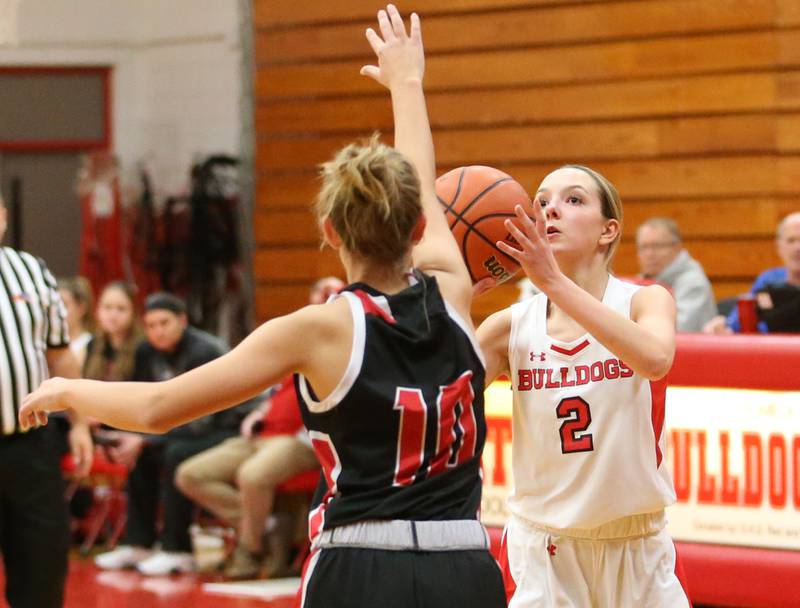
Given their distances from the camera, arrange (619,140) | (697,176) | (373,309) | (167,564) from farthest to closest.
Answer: (619,140) → (697,176) → (167,564) → (373,309)

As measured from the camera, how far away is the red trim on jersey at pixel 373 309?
2.64m

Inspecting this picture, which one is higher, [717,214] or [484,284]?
[717,214]

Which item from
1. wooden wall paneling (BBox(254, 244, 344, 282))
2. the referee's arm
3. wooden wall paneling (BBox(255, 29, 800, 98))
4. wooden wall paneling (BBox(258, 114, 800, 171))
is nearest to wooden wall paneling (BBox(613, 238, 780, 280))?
wooden wall paneling (BBox(258, 114, 800, 171))

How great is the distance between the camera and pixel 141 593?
7.36 metres

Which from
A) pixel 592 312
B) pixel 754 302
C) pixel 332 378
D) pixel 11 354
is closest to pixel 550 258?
pixel 592 312

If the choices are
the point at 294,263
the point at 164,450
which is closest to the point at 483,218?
the point at 164,450

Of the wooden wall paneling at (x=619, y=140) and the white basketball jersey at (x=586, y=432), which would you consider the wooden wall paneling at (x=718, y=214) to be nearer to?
the wooden wall paneling at (x=619, y=140)

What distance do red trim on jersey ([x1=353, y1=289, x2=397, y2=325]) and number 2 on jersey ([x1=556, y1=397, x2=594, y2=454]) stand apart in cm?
106

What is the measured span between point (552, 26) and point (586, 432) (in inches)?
261

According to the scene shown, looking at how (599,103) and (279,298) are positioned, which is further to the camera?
(279,298)

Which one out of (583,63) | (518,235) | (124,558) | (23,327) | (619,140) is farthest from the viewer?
(583,63)

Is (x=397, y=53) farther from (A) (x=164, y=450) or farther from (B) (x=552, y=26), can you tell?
(B) (x=552, y=26)

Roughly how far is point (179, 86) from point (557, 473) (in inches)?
387

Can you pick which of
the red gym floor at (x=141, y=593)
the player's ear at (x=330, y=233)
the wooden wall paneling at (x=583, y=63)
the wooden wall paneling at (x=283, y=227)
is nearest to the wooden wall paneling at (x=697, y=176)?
the wooden wall paneling at (x=583, y=63)
